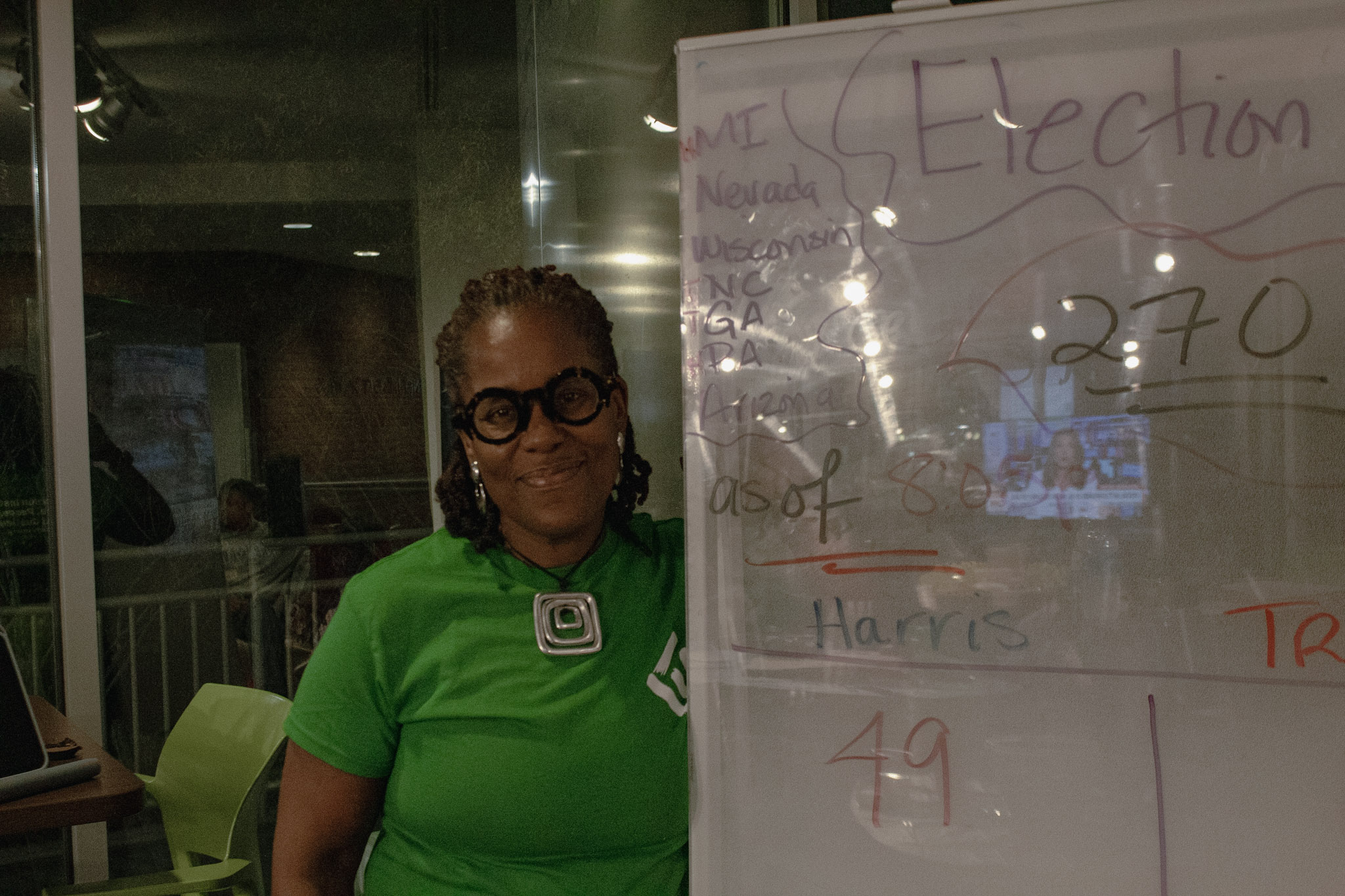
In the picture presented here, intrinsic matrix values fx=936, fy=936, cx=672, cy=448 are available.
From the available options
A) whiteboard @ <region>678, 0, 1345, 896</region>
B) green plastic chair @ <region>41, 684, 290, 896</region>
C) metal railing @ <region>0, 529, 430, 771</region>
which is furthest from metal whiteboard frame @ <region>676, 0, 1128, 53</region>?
metal railing @ <region>0, 529, 430, 771</region>

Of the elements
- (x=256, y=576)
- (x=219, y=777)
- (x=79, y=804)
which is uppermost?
(x=256, y=576)

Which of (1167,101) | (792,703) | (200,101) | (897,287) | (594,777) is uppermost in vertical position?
(200,101)

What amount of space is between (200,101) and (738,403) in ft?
6.36

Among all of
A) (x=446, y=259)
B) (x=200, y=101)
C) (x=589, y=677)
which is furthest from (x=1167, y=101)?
(x=200, y=101)

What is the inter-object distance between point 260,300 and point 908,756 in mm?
1987

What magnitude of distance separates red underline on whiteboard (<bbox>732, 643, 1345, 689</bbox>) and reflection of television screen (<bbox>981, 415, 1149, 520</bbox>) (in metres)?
0.16

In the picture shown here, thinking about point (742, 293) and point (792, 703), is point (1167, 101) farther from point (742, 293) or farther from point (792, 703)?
point (792, 703)

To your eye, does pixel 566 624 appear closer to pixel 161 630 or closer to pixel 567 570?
pixel 567 570

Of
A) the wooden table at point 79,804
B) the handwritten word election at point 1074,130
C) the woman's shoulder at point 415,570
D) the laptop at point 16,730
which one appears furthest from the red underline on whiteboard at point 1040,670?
the laptop at point 16,730

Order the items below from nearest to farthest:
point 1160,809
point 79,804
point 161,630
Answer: point 1160,809, point 79,804, point 161,630

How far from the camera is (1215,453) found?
934 mm

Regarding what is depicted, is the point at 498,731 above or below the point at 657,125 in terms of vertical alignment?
below

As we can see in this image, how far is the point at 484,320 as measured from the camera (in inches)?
48.9

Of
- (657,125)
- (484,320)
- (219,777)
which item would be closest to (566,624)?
(484,320)
